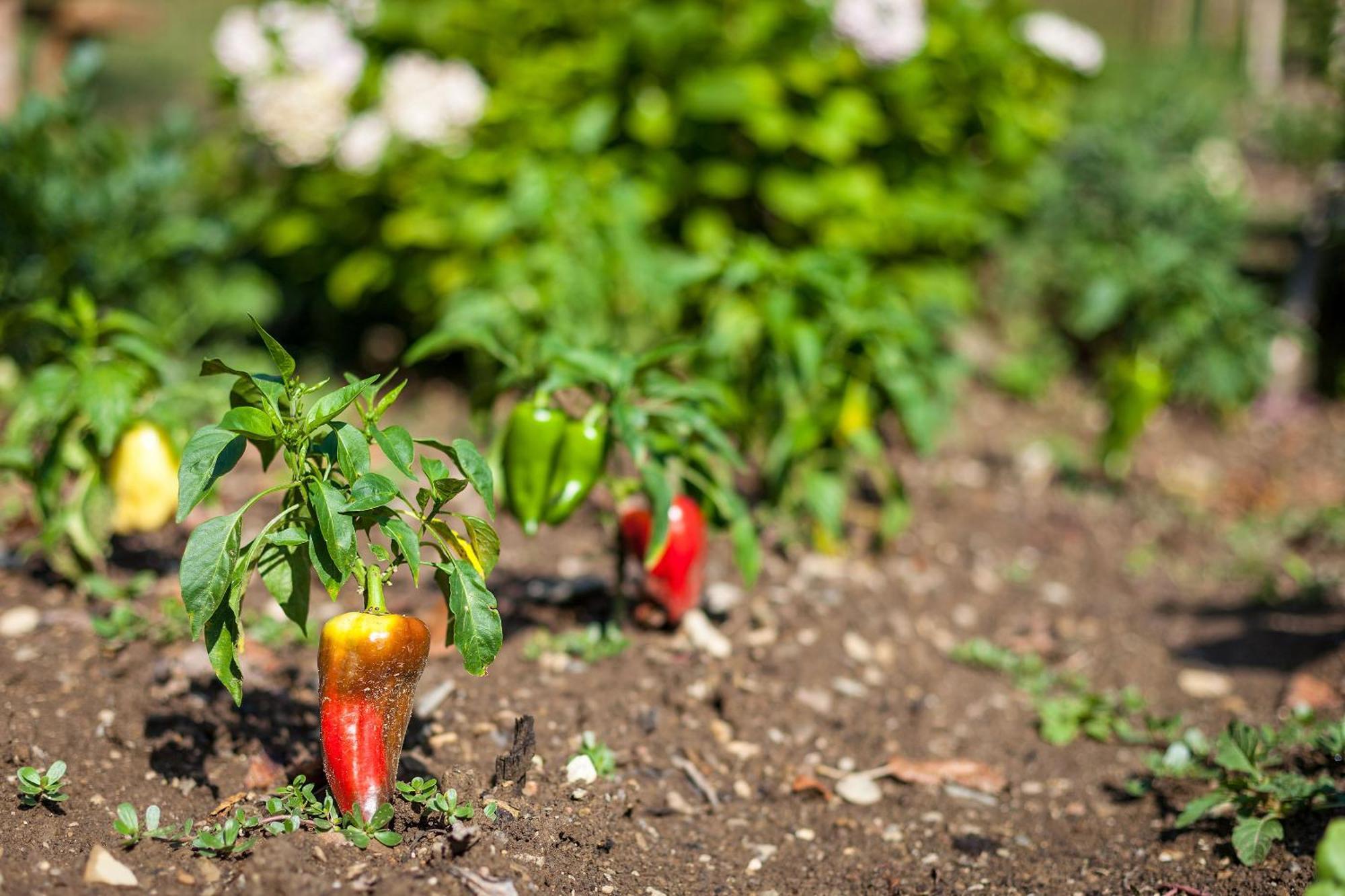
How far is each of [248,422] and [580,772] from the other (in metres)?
0.94

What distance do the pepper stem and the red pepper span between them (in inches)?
33.0

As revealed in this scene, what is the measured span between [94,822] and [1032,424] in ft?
13.7

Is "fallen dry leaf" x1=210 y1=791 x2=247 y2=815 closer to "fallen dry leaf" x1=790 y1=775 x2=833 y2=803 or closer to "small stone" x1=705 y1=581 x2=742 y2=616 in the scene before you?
"fallen dry leaf" x1=790 y1=775 x2=833 y2=803

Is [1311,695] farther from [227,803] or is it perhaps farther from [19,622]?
[19,622]

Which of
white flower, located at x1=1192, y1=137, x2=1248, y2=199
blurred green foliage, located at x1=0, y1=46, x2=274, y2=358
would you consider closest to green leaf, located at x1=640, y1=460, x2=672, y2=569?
blurred green foliage, located at x1=0, y1=46, x2=274, y2=358

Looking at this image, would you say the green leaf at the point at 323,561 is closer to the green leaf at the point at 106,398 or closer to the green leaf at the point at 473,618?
the green leaf at the point at 473,618

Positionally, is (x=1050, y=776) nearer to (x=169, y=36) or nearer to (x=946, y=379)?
(x=946, y=379)

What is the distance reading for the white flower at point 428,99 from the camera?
4.18 m

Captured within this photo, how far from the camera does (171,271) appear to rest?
433cm

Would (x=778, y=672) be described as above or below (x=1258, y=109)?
below

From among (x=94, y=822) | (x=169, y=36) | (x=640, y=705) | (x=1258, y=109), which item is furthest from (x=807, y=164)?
(x=169, y=36)

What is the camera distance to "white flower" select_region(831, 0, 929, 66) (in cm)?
437

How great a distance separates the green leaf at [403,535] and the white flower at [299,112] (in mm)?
2948

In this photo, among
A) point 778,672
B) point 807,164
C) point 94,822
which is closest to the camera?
point 94,822
